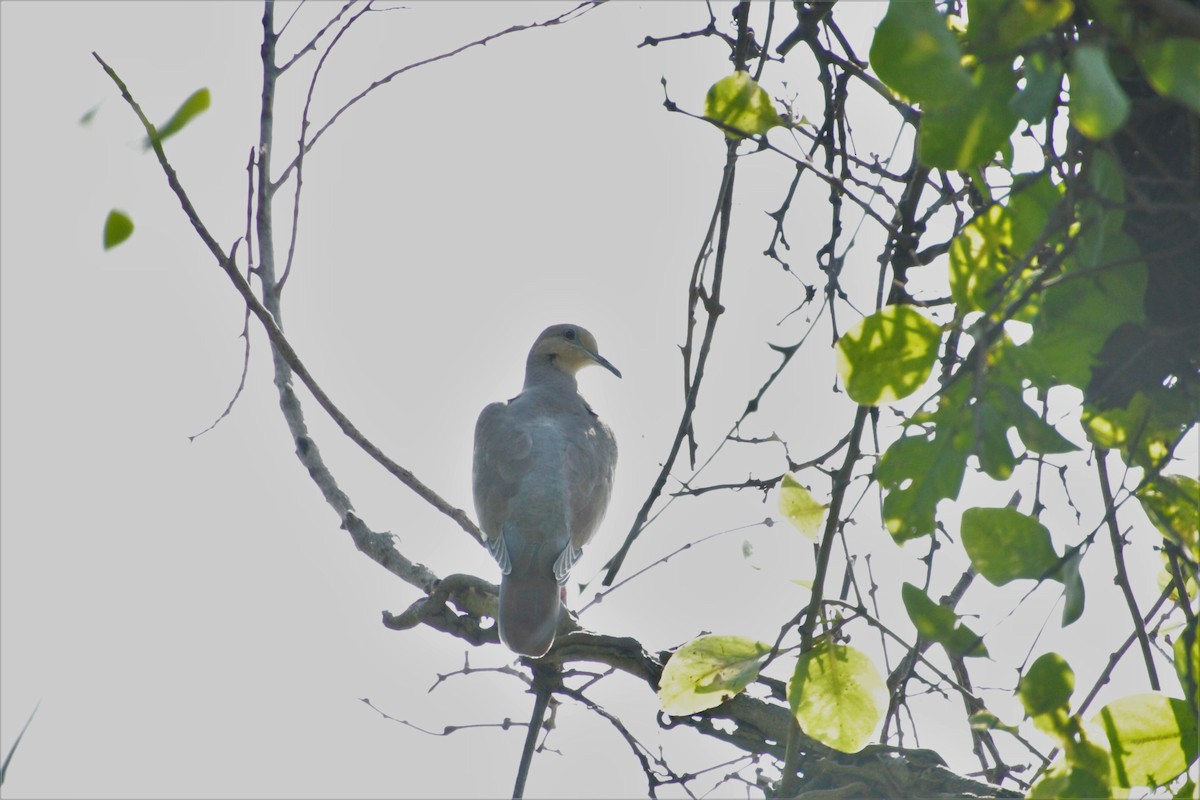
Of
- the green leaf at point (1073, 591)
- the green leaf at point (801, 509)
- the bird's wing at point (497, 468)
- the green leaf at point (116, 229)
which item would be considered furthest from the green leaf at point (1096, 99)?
the bird's wing at point (497, 468)

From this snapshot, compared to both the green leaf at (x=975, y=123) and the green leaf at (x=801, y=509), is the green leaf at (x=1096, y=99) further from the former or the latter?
the green leaf at (x=801, y=509)

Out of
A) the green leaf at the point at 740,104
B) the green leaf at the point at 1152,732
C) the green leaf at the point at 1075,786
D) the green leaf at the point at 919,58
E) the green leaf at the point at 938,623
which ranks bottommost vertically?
the green leaf at the point at 1075,786

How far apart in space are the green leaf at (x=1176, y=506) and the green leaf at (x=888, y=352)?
1.28 feet

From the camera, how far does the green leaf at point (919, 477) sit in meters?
1.10

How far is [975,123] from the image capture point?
958 mm

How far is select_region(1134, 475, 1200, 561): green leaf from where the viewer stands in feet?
4.36

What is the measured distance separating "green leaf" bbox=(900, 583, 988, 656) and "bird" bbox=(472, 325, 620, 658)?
Answer: 97.9 inches

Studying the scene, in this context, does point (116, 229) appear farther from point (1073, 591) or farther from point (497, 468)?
point (497, 468)

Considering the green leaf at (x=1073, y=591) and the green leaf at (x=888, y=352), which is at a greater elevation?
the green leaf at (x=888, y=352)

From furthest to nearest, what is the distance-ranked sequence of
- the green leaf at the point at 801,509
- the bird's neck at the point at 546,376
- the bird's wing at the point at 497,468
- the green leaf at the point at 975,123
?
the bird's neck at the point at 546,376 → the bird's wing at the point at 497,468 → the green leaf at the point at 801,509 → the green leaf at the point at 975,123

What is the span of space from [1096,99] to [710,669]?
0.95 m

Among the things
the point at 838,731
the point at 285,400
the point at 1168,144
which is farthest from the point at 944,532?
the point at 285,400

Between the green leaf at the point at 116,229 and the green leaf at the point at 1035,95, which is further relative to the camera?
the green leaf at the point at 1035,95

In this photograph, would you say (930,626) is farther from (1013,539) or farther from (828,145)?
(828,145)
